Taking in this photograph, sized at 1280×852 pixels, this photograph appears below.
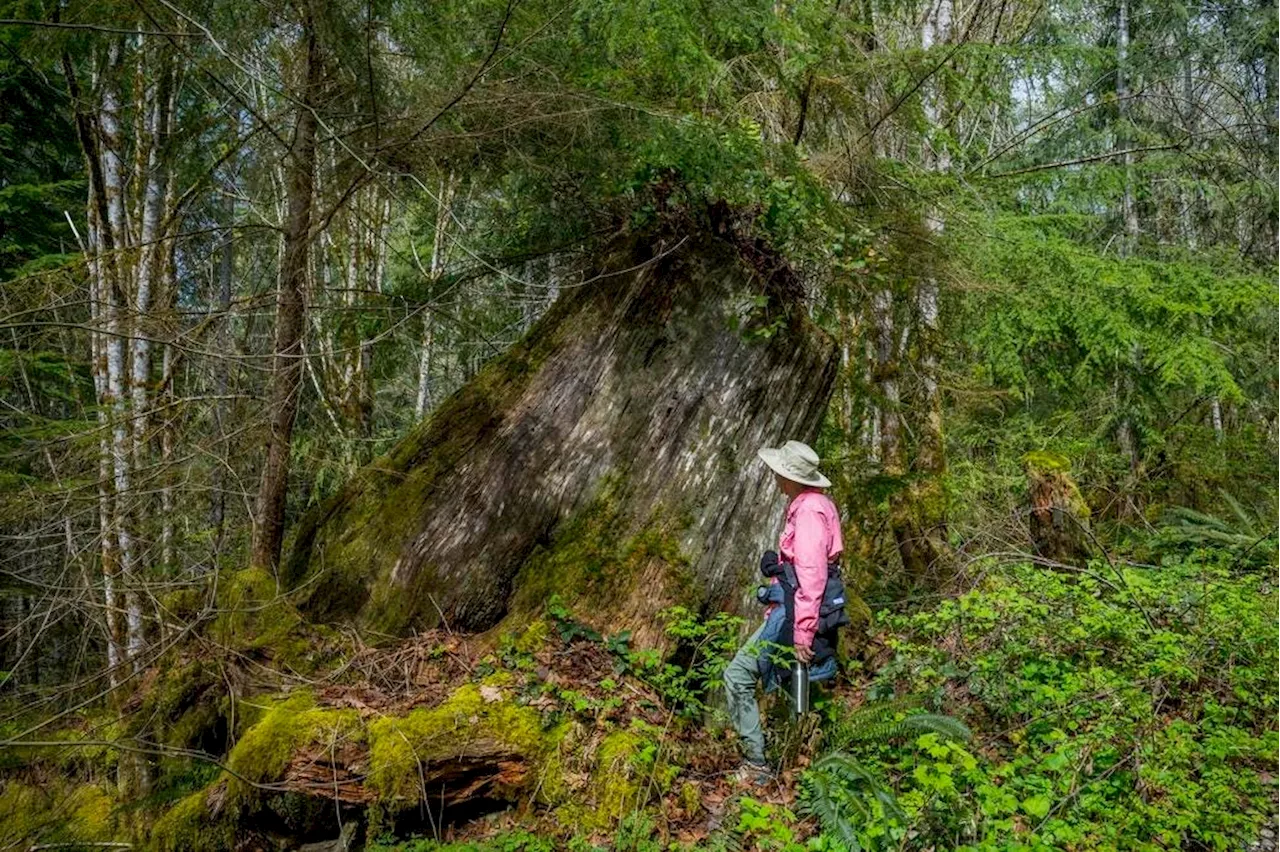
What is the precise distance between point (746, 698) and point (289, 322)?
442cm

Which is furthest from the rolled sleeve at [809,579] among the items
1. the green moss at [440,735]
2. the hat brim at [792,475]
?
the green moss at [440,735]

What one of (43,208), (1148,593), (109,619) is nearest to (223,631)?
(109,619)

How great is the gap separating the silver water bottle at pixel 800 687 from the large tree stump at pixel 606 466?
107 centimetres

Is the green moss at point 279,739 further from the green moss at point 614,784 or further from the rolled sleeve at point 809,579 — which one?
the rolled sleeve at point 809,579

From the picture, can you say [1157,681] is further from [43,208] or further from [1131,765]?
[43,208]

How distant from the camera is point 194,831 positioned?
4.54m

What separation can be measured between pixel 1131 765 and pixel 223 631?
19.7 feet

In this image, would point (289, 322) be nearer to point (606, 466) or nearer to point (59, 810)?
point (606, 466)

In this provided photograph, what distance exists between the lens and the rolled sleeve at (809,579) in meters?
4.81

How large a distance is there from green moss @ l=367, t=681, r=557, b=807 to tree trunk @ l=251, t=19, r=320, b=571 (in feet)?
7.52

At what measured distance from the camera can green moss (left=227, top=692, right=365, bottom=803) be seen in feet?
14.3

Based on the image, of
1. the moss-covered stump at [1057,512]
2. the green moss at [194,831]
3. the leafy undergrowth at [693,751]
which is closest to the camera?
the leafy undergrowth at [693,751]

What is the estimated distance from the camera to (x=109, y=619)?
6.50 m

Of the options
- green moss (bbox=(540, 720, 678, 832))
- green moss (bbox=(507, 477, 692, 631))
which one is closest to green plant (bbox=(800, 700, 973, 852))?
green moss (bbox=(540, 720, 678, 832))
